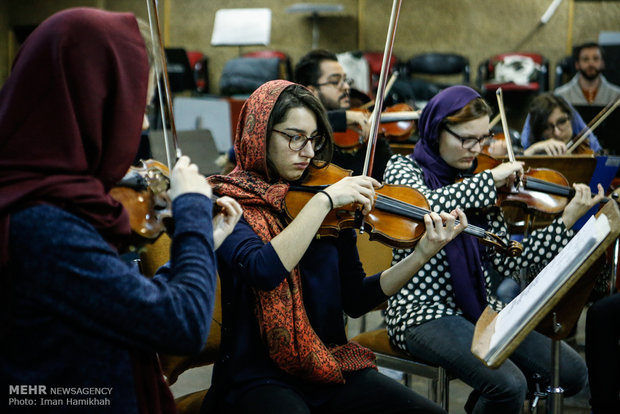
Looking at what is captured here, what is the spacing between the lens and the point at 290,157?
1.45 meters

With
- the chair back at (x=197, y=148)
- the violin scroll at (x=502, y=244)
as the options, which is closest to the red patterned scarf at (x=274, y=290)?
the violin scroll at (x=502, y=244)

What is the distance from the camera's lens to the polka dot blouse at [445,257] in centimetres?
172

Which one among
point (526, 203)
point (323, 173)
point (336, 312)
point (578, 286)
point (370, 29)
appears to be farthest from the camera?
point (370, 29)

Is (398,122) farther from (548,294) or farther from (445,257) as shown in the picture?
(548,294)

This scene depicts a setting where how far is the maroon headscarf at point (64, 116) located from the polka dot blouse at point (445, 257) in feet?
3.42

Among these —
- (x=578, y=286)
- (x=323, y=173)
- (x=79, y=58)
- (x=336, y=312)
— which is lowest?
(x=336, y=312)

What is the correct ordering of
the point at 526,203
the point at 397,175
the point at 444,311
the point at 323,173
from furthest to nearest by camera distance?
the point at 526,203 < the point at 397,175 < the point at 444,311 < the point at 323,173

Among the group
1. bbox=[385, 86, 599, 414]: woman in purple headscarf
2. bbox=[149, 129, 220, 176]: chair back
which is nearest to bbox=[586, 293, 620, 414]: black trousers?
bbox=[385, 86, 599, 414]: woman in purple headscarf

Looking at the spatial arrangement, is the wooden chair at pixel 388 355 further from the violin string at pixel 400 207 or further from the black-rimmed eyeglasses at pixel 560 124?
the black-rimmed eyeglasses at pixel 560 124

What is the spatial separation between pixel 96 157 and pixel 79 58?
0.13m

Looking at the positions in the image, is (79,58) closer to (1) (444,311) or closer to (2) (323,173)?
(2) (323,173)

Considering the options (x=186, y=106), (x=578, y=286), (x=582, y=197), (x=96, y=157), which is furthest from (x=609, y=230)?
(x=186, y=106)

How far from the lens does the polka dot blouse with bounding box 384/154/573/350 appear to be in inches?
67.9

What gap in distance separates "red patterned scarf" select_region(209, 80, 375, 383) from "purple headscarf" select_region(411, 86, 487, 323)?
41cm
